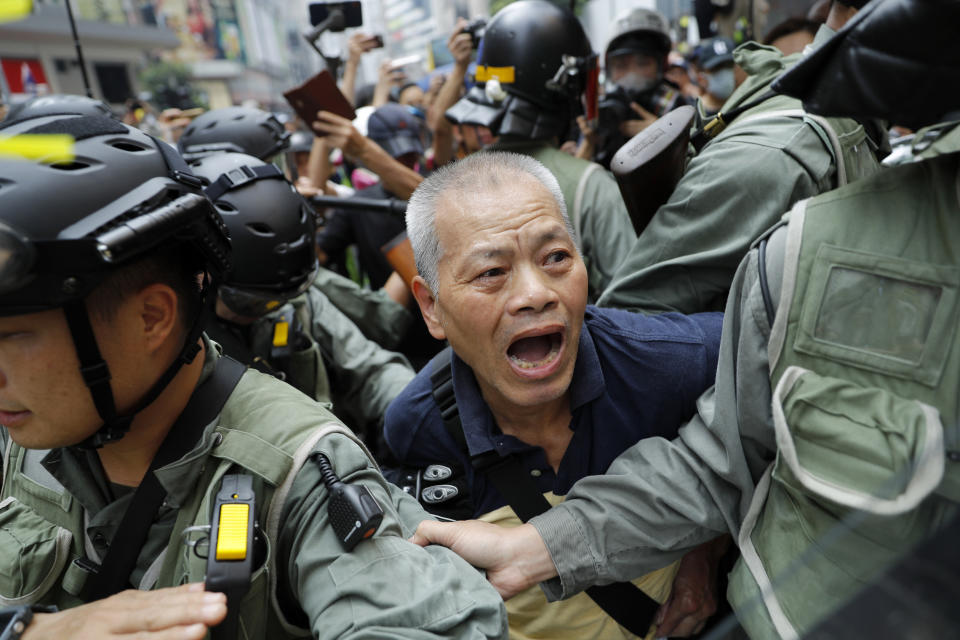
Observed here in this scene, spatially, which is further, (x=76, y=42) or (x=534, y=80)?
(x=76, y=42)

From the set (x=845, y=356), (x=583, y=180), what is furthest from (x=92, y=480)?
(x=583, y=180)

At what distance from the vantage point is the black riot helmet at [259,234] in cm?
272

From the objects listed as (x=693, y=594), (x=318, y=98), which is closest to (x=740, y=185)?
(x=693, y=594)

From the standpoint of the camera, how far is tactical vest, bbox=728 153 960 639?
1.14 m

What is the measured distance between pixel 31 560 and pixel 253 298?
1.46 metres

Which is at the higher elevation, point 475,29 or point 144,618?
point 475,29

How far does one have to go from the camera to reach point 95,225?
47.8 inches

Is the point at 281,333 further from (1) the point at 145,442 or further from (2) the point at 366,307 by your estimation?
(1) the point at 145,442

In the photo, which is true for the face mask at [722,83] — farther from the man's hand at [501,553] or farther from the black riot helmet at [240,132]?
the man's hand at [501,553]

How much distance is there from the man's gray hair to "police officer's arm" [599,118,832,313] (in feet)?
1.15

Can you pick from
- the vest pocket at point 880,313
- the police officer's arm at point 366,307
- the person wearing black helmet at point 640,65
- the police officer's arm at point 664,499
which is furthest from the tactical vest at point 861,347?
the person wearing black helmet at point 640,65

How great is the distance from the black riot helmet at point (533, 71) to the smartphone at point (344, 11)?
5.06 feet

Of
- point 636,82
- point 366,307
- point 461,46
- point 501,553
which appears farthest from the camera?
point 636,82

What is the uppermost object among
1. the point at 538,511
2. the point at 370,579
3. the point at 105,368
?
the point at 105,368
